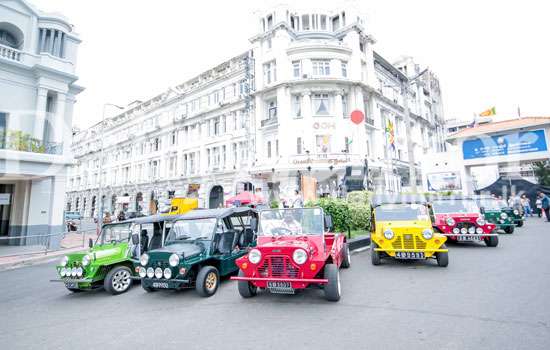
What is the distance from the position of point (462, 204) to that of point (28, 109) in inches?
881

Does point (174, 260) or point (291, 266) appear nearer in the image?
point (291, 266)

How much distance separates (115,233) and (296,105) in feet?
66.1

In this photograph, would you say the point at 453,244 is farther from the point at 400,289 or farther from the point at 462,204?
the point at 400,289

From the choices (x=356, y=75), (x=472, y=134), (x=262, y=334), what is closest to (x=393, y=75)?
(x=356, y=75)

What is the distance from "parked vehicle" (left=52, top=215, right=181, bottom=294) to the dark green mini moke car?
1.06 m

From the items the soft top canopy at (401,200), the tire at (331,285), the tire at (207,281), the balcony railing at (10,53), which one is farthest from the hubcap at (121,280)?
the balcony railing at (10,53)

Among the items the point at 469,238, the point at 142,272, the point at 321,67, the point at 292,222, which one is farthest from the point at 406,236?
the point at 321,67

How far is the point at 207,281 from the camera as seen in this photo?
20.3 feet

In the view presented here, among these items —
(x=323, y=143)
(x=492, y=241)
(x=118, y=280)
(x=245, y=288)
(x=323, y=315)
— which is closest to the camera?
(x=323, y=315)

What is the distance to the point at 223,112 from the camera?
98.7ft

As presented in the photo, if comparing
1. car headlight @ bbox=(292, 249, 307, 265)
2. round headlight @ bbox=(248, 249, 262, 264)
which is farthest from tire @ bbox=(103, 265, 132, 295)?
car headlight @ bbox=(292, 249, 307, 265)

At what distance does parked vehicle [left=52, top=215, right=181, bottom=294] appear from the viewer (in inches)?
263

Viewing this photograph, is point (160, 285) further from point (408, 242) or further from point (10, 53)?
point (10, 53)

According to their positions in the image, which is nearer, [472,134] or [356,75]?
[472,134]
